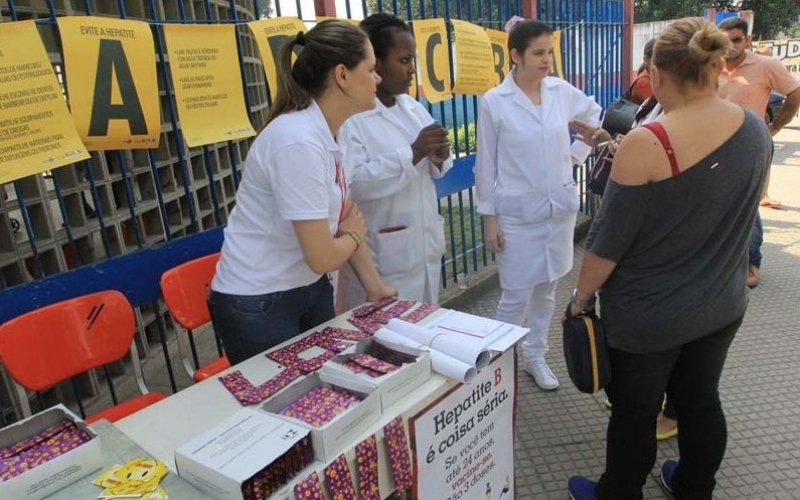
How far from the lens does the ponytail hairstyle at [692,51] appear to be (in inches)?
57.2

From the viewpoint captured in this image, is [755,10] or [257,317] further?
[755,10]

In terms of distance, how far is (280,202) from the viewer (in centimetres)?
157

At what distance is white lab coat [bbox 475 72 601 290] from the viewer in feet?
8.64

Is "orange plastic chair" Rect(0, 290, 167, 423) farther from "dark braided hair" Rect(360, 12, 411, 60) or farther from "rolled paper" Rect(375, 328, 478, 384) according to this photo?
"dark braided hair" Rect(360, 12, 411, 60)

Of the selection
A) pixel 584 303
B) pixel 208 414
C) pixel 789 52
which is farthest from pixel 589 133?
pixel 789 52

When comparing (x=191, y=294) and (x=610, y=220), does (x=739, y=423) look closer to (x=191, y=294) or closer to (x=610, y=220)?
(x=610, y=220)

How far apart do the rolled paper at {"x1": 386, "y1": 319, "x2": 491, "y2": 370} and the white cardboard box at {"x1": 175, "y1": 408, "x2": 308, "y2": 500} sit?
1.65 feet

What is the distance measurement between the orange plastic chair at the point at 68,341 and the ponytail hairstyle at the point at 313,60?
1013mm

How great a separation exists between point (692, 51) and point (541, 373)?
189 cm

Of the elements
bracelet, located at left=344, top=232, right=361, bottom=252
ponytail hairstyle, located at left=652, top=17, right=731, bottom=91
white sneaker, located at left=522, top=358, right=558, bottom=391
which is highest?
ponytail hairstyle, located at left=652, top=17, right=731, bottom=91

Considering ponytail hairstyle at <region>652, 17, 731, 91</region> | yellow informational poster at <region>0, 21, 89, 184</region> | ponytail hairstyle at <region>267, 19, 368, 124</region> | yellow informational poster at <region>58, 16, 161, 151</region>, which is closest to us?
ponytail hairstyle at <region>652, 17, 731, 91</region>

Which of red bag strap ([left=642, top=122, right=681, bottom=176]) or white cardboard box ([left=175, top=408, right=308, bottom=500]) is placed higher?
red bag strap ([left=642, top=122, right=681, bottom=176])

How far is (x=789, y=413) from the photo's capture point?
8.56ft

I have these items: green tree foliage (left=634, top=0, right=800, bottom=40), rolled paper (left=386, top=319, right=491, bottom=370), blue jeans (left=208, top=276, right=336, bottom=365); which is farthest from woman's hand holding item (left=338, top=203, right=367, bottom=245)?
green tree foliage (left=634, top=0, right=800, bottom=40)
